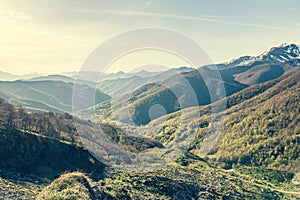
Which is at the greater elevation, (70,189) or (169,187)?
(70,189)

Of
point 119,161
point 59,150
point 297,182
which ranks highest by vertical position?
point 59,150

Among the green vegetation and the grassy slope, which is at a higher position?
the green vegetation

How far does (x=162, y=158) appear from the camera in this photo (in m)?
162

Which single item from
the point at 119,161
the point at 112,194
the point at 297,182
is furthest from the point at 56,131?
the point at 297,182

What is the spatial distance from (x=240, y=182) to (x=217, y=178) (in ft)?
48.2

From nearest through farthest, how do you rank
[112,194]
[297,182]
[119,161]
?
[112,194] < [119,161] < [297,182]

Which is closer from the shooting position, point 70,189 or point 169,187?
point 70,189

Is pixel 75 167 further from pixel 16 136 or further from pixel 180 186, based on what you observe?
pixel 180 186

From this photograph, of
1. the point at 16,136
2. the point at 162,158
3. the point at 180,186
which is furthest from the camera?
the point at 162,158

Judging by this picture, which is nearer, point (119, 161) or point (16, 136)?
point (16, 136)

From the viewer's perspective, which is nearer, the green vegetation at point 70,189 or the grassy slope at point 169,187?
the green vegetation at point 70,189

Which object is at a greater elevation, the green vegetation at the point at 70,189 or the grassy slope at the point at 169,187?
the green vegetation at the point at 70,189

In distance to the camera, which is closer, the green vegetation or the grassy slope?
the green vegetation

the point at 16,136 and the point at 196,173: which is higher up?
the point at 16,136
